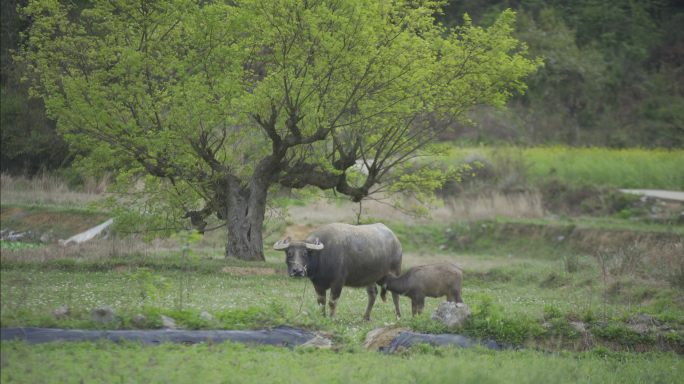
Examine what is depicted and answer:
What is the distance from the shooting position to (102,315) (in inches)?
294

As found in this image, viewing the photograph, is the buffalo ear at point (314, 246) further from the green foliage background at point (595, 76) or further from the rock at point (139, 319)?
the green foliage background at point (595, 76)

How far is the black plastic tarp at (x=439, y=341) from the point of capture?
28.6ft

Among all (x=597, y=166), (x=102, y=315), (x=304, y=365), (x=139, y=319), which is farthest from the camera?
(x=597, y=166)

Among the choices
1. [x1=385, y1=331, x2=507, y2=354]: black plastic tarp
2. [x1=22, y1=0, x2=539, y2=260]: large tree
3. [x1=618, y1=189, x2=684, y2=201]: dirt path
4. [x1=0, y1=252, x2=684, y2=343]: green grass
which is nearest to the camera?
[x1=0, y1=252, x2=684, y2=343]: green grass

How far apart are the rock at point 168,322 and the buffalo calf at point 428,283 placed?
475 centimetres

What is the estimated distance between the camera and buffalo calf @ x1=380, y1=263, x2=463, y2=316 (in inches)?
437

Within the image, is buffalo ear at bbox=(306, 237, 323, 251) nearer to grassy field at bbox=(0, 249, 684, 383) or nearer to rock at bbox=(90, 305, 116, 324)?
grassy field at bbox=(0, 249, 684, 383)

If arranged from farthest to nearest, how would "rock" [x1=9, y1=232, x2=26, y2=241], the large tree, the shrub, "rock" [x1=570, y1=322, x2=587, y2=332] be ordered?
"rock" [x1=9, y1=232, x2=26, y2=241] → the large tree → the shrub → "rock" [x1=570, y1=322, x2=587, y2=332]

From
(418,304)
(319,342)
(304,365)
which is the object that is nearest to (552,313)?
(418,304)

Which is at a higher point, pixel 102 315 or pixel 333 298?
pixel 102 315

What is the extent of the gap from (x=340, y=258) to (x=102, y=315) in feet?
15.8

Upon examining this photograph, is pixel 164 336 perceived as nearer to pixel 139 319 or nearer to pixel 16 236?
pixel 139 319

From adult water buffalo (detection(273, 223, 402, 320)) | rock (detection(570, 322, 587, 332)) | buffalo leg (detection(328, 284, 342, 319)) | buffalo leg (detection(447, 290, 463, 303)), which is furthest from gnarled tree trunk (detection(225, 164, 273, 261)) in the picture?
rock (detection(570, 322, 587, 332))

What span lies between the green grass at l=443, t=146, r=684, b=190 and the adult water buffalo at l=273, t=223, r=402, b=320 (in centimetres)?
2230
